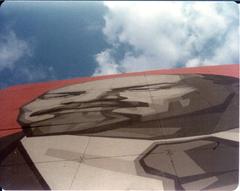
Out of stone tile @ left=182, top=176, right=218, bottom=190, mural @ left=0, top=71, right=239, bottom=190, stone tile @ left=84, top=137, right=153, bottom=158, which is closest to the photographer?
stone tile @ left=182, top=176, right=218, bottom=190

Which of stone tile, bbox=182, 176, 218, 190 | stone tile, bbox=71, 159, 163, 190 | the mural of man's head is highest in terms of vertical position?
the mural of man's head

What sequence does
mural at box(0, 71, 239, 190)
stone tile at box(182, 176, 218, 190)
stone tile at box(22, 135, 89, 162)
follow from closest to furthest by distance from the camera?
stone tile at box(182, 176, 218, 190) → mural at box(0, 71, 239, 190) → stone tile at box(22, 135, 89, 162)

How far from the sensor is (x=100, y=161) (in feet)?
19.0

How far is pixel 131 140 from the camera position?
6.41 metres

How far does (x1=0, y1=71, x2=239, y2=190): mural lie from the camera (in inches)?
205

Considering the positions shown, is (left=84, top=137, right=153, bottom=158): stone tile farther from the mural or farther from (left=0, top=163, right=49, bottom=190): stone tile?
(left=0, top=163, right=49, bottom=190): stone tile

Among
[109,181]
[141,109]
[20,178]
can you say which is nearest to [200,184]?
[109,181]

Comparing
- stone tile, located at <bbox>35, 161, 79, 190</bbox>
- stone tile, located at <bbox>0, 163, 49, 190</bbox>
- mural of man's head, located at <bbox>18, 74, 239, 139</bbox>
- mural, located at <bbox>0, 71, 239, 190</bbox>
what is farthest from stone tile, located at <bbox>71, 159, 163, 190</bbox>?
mural of man's head, located at <bbox>18, 74, 239, 139</bbox>

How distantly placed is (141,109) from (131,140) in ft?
5.53

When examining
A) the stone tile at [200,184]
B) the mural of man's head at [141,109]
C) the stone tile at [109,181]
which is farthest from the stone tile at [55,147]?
the stone tile at [200,184]

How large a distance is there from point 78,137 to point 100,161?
1.23 meters

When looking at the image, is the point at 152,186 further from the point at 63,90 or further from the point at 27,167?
the point at 63,90

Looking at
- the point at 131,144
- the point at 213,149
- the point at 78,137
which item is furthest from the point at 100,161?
the point at 213,149

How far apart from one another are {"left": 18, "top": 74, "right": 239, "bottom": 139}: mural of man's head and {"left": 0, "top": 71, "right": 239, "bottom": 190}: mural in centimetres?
2
